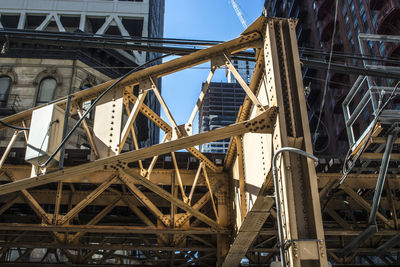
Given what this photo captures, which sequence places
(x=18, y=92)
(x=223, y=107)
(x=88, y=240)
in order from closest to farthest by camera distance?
1. (x=88, y=240)
2. (x=18, y=92)
3. (x=223, y=107)

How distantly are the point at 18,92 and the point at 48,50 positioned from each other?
374 cm

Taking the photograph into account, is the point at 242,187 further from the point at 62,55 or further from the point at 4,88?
the point at 4,88

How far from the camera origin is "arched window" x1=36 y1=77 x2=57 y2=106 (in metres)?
28.3

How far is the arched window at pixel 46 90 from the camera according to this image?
28.3 m

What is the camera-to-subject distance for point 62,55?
2967 cm

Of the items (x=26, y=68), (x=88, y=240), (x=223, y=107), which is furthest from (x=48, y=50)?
(x=223, y=107)

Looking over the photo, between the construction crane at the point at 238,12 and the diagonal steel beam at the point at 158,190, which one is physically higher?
the construction crane at the point at 238,12

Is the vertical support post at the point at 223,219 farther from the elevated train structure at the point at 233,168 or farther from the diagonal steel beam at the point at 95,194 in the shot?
the diagonal steel beam at the point at 95,194

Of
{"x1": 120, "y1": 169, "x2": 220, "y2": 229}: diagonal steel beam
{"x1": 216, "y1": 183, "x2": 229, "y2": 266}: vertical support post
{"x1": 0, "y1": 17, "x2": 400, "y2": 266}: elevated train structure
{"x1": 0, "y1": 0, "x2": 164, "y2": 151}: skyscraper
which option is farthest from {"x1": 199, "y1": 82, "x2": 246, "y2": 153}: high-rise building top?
{"x1": 120, "y1": 169, "x2": 220, "y2": 229}: diagonal steel beam

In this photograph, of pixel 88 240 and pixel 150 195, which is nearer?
pixel 150 195

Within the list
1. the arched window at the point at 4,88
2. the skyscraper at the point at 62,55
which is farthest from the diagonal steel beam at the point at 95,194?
the arched window at the point at 4,88

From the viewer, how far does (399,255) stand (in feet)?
66.9

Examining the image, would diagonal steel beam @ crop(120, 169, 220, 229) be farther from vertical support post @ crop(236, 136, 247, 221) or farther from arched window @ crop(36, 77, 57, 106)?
arched window @ crop(36, 77, 57, 106)

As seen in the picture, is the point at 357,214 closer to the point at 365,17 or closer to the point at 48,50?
the point at 48,50
